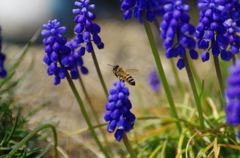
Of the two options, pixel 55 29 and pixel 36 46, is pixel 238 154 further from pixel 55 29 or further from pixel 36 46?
pixel 36 46

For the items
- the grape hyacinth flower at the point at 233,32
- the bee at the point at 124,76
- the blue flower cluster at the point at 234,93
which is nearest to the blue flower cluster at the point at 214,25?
the grape hyacinth flower at the point at 233,32

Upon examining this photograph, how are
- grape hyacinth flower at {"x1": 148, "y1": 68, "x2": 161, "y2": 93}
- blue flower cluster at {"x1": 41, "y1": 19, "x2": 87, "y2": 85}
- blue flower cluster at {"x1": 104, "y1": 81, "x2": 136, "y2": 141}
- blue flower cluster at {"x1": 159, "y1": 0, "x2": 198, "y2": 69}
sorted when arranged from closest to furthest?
blue flower cluster at {"x1": 159, "y1": 0, "x2": 198, "y2": 69}, blue flower cluster at {"x1": 104, "y1": 81, "x2": 136, "y2": 141}, blue flower cluster at {"x1": 41, "y1": 19, "x2": 87, "y2": 85}, grape hyacinth flower at {"x1": 148, "y1": 68, "x2": 161, "y2": 93}

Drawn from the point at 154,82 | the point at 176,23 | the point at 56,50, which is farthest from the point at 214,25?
the point at 154,82

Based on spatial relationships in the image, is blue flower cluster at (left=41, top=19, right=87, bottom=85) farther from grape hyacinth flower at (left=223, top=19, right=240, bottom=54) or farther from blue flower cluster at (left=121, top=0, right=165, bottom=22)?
grape hyacinth flower at (left=223, top=19, right=240, bottom=54)

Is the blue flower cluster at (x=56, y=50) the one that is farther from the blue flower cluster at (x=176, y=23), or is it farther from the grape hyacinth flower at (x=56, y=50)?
the blue flower cluster at (x=176, y=23)

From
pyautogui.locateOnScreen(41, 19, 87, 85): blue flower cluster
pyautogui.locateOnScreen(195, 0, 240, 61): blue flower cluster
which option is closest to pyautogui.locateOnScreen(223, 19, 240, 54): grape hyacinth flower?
pyautogui.locateOnScreen(195, 0, 240, 61): blue flower cluster

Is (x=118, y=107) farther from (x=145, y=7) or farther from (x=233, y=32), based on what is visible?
(x=233, y=32)

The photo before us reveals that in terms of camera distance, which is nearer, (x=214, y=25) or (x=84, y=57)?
(x=214, y=25)

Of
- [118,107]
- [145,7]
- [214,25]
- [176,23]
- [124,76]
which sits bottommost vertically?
[118,107]

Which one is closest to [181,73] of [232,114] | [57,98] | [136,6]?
[57,98]
